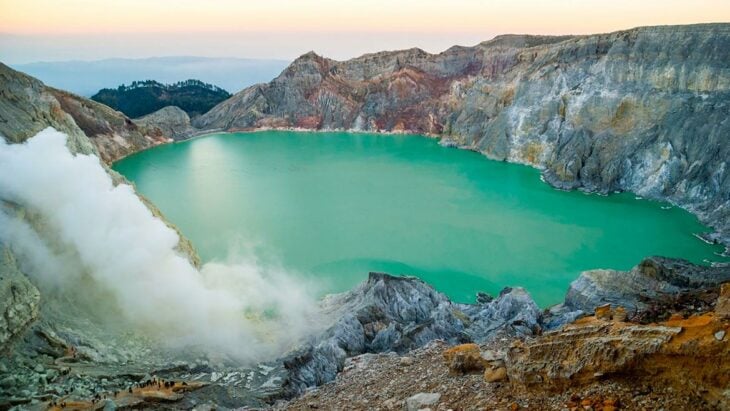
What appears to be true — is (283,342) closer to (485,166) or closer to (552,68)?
(485,166)

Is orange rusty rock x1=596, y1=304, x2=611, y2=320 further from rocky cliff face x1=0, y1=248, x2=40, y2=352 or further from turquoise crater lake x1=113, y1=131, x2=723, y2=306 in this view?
rocky cliff face x1=0, y1=248, x2=40, y2=352

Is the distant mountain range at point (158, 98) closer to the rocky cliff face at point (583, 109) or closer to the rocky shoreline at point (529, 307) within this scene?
the rocky cliff face at point (583, 109)

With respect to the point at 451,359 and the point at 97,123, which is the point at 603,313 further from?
the point at 97,123

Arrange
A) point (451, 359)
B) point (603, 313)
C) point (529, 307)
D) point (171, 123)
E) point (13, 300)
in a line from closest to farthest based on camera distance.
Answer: point (451, 359)
point (603, 313)
point (13, 300)
point (529, 307)
point (171, 123)

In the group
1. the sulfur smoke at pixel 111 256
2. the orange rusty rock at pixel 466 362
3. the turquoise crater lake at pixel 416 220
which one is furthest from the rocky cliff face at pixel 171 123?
the orange rusty rock at pixel 466 362

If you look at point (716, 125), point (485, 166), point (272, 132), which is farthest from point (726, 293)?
point (272, 132)

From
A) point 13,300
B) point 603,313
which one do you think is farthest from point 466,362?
point 13,300

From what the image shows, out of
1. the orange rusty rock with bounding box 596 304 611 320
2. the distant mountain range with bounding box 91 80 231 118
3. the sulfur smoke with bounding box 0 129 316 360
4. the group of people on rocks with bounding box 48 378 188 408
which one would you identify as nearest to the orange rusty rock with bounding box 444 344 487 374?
the orange rusty rock with bounding box 596 304 611 320
